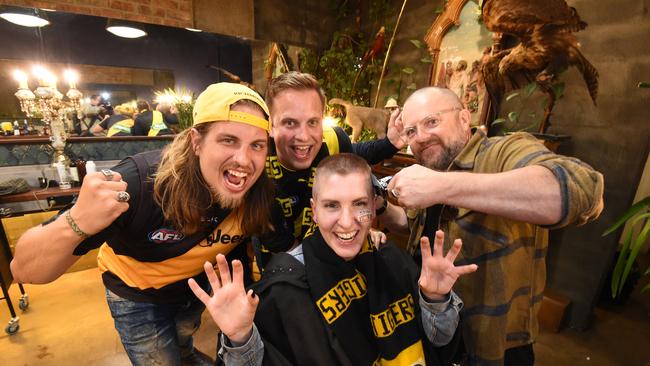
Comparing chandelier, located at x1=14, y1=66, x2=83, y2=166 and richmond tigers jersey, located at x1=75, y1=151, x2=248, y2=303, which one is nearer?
richmond tigers jersey, located at x1=75, y1=151, x2=248, y2=303

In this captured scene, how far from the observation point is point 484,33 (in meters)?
2.84

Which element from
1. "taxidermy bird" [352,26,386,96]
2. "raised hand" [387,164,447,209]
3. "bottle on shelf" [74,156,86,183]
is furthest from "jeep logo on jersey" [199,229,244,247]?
"taxidermy bird" [352,26,386,96]

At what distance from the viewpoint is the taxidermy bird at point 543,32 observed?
189 centimetres

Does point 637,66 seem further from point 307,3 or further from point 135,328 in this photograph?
point 307,3

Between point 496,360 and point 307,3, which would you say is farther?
point 307,3

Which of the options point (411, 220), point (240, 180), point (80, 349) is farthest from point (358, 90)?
point (80, 349)

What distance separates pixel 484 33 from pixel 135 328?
142 inches

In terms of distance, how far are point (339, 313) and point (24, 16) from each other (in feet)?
17.7

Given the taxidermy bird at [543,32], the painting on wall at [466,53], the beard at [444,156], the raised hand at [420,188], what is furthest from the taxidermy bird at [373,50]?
the raised hand at [420,188]

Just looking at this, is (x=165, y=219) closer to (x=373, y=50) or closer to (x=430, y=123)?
(x=430, y=123)

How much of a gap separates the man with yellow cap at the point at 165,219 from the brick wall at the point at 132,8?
3368mm

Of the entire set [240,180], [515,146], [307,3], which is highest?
[307,3]

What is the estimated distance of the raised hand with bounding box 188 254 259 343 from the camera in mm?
868

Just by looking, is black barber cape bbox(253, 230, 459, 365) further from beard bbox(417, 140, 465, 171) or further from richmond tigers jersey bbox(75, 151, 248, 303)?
beard bbox(417, 140, 465, 171)
